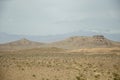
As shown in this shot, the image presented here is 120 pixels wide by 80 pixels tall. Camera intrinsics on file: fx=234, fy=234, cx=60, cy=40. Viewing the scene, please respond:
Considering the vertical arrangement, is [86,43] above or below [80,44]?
above

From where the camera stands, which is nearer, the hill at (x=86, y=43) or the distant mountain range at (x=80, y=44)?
the distant mountain range at (x=80, y=44)

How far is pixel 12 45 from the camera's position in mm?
139750

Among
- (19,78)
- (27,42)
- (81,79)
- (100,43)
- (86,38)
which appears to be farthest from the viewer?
(27,42)

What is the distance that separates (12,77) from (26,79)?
1600 mm

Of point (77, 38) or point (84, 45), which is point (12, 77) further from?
point (77, 38)

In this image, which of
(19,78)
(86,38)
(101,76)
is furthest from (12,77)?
(86,38)

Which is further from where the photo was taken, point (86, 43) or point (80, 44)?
point (80, 44)

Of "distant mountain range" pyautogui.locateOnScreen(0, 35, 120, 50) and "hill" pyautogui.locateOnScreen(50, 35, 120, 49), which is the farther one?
"hill" pyautogui.locateOnScreen(50, 35, 120, 49)

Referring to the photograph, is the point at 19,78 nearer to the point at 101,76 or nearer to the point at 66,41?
the point at 101,76

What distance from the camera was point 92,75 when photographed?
20.5m

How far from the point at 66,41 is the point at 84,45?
48.1 feet

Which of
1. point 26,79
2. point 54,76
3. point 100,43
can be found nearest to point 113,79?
point 54,76

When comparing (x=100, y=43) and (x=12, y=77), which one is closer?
(x=12, y=77)

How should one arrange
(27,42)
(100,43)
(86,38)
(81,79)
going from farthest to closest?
(27,42) → (86,38) → (100,43) → (81,79)
